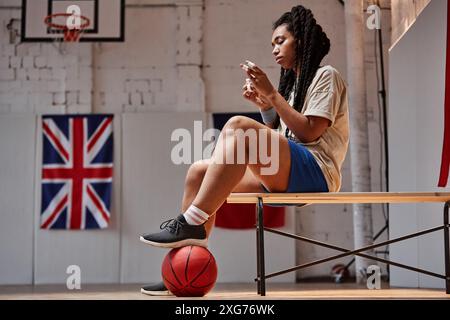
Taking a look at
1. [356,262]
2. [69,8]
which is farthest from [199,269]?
[69,8]

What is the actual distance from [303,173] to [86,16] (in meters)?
4.69

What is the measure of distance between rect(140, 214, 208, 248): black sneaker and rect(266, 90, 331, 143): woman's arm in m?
0.56

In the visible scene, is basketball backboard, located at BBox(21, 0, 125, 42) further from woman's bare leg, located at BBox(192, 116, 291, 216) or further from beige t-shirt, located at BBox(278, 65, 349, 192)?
woman's bare leg, located at BBox(192, 116, 291, 216)

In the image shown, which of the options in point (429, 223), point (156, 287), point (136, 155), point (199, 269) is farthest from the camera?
point (136, 155)

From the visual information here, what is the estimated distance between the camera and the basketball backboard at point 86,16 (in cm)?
707

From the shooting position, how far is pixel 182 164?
747 cm

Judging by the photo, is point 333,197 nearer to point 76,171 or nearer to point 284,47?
point 284,47

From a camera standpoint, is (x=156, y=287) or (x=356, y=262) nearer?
(x=156, y=287)

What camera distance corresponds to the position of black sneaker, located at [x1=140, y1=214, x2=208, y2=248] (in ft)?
9.02

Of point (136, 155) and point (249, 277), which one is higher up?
point (136, 155)

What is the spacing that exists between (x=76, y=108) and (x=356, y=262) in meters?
3.37

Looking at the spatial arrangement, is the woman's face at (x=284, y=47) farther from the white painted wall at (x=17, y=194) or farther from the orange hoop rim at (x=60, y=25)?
the white painted wall at (x=17, y=194)
